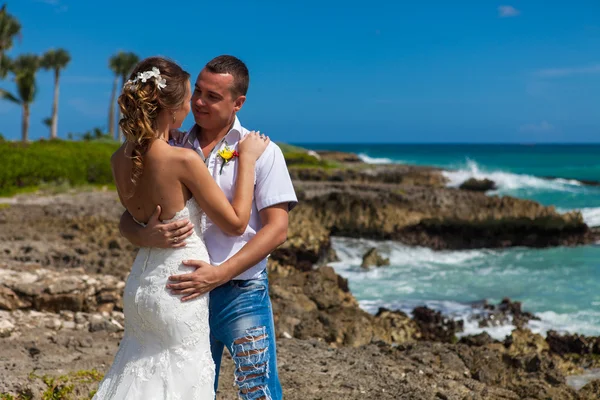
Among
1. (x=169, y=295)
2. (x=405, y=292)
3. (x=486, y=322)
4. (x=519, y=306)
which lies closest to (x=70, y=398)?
(x=169, y=295)

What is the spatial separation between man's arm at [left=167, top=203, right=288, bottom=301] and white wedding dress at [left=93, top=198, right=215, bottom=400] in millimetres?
50

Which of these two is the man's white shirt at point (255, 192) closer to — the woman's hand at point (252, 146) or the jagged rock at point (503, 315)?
the woman's hand at point (252, 146)

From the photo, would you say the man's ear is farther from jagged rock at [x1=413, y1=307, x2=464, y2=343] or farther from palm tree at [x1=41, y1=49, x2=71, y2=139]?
palm tree at [x1=41, y1=49, x2=71, y2=139]

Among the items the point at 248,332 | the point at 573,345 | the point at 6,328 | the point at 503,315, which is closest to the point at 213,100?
the point at 248,332

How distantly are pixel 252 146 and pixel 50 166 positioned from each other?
24.5 meters

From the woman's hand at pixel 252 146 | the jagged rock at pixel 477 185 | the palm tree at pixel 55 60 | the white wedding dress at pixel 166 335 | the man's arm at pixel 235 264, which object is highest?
the palm tree at pixel 55 60

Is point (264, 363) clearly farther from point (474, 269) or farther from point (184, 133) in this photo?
point (474, 269)

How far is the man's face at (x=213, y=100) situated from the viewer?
11.2ft

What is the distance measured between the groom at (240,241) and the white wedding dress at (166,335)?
11cm

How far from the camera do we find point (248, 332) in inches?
134

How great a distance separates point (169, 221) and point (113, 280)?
5.74 meters

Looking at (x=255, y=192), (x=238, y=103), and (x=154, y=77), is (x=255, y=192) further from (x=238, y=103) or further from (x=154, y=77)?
(x=154, y=77)

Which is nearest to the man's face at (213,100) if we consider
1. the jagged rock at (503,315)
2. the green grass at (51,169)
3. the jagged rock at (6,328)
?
the jagged rock at (6,328)

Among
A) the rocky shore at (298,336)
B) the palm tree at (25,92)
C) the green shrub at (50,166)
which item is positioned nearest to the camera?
the rocky shore at (298,336)
